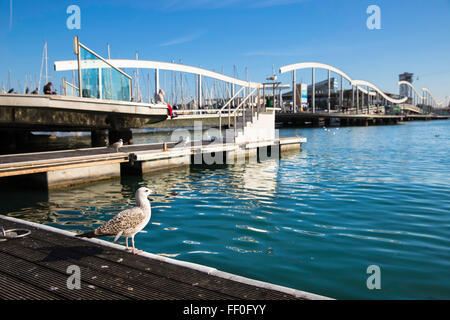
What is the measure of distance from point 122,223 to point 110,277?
0.87 metres

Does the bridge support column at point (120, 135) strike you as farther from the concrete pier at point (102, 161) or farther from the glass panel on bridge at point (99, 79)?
the concrete pier at point (102, 161)

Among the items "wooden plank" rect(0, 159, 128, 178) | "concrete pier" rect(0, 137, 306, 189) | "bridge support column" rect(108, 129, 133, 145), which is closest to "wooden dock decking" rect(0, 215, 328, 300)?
"wooden plank" rect(0, 159, 128, 178)

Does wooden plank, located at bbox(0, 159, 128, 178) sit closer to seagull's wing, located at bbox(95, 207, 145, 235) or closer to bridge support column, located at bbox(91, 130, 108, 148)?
seagull's wing, located at bbox(95, 207, 145, 235)

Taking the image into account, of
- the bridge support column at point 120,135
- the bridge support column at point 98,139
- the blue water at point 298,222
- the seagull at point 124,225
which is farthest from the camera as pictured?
the bridge support column at point 98,139

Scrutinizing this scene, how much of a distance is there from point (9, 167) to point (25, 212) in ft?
7.78

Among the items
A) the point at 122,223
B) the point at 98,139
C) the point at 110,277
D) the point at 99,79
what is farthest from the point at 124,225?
the point at 98,139

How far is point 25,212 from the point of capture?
9.52m

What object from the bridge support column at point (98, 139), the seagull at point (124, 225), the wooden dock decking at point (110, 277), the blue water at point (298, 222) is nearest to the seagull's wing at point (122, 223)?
the seagull at point (124, 225)

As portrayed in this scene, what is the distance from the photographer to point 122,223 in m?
4.88

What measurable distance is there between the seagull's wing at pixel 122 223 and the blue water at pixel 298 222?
4.88ft

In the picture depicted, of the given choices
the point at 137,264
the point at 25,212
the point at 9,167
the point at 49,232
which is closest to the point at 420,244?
the point at 137,264

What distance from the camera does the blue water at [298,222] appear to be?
5.38 metres

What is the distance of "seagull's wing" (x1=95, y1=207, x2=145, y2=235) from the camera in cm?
482
